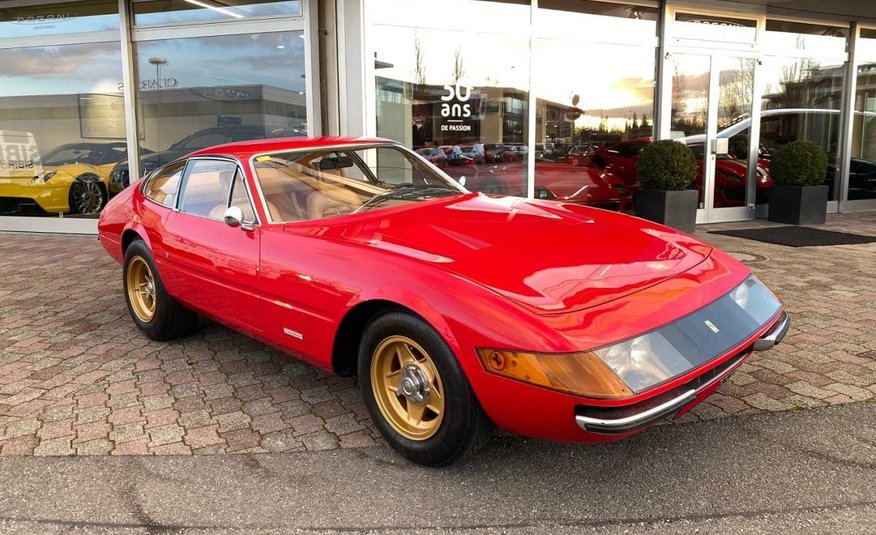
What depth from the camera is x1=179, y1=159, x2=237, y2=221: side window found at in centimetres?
391

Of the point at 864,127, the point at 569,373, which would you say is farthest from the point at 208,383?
the point at 864,127

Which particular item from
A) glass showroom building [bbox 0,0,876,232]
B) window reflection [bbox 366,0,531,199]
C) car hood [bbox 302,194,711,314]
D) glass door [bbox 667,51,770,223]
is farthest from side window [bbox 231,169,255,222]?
glass door [bbox 667,51,770,223]

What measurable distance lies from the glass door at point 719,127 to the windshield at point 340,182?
6972mm

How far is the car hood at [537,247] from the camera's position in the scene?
8.65 ft

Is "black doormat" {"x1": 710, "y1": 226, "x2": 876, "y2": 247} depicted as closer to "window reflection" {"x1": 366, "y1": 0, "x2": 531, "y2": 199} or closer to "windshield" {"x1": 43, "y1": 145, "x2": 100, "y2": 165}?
"window reflection" {"x1": 366, "y1": 0, "x2": 531, "y2": 199}

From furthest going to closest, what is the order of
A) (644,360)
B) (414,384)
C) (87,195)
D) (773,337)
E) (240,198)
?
(87,195)
(240,198)
(773,337)
(414,384)
(644,360)

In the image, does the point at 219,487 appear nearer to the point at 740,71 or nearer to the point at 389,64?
the point at 389,64

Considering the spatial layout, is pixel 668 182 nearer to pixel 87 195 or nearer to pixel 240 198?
pixel 240 198

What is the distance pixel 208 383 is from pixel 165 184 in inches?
59.3

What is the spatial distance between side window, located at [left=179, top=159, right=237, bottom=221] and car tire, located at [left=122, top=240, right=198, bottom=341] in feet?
1.79

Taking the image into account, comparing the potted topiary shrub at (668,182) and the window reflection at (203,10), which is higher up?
the window reflection at (203,10)

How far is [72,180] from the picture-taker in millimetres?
9703

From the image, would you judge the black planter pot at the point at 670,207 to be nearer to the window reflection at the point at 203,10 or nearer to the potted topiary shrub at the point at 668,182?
the potted topiary shrub at the point at 668,182

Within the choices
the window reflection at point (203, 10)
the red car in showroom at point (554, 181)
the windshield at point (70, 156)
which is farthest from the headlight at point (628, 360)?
the windshield at point (70, 156)
